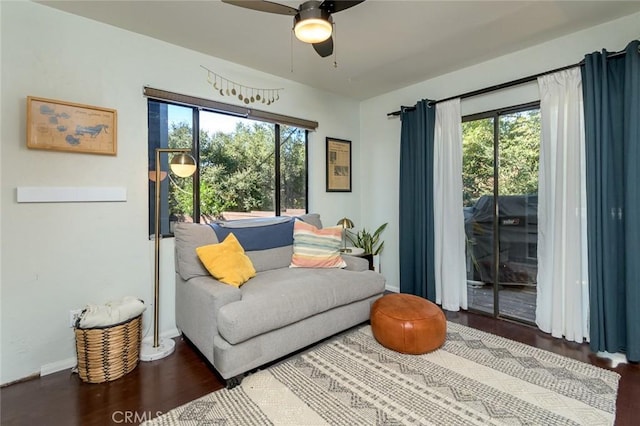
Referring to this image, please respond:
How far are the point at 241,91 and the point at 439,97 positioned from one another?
2204 mm

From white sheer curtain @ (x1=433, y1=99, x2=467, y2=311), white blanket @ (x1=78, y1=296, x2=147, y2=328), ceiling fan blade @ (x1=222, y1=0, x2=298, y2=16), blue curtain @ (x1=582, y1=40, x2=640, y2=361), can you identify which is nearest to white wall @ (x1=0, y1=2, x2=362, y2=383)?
white blanket @ (x1=78, y1=296, x2=147, y2=328)

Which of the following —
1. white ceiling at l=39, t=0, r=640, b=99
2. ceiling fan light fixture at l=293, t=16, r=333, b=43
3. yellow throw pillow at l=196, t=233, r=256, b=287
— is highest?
white ceiling at l=39, t=0, r=640, b=99

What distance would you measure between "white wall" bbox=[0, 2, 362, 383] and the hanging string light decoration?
0.15m

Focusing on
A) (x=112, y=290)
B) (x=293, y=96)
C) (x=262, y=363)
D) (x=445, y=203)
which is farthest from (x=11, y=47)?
(x=445, y=203)

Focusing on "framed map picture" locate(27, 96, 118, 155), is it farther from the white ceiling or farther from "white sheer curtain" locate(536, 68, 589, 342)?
"white sheer curtain" locate(536, 68, 589, 342)

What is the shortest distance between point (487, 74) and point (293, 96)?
2075 mm

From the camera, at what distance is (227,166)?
316 centimetres

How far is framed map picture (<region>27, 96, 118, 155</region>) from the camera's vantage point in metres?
2.08

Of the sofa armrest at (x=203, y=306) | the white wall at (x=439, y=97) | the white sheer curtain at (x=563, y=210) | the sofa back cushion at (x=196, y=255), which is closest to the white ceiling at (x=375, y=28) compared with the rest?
the white wall at (x=439, y=97)

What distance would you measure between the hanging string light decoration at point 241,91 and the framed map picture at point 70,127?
95 cm

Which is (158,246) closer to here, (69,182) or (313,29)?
(69,182)

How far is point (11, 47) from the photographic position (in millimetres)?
2033

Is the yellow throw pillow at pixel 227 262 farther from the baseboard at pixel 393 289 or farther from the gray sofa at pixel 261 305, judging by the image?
the baseboard at pixel 393 289

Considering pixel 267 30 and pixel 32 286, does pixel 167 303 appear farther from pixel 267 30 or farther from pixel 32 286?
pixel 267 30
